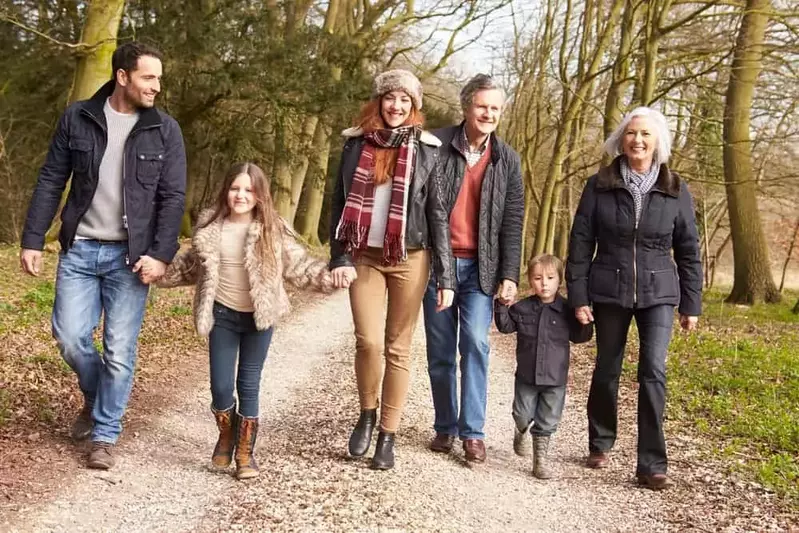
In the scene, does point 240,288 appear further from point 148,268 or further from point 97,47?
point 97,47

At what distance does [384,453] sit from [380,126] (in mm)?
1894

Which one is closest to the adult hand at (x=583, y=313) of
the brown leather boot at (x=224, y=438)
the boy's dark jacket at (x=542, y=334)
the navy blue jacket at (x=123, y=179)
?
the boy's dark jacket at (x=542, y=334)

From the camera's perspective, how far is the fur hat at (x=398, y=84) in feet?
14.4

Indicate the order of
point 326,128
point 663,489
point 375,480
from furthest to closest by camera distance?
1. point 326,128
2. point 663,489
3. point 375,480

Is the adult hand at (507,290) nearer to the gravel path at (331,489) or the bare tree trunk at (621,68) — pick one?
the gravel path at (331,489)

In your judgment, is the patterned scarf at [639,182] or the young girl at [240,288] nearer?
the young girl at [240,288]

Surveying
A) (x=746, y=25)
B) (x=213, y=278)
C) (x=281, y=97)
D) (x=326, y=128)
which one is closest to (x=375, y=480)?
(x=213, y=278)

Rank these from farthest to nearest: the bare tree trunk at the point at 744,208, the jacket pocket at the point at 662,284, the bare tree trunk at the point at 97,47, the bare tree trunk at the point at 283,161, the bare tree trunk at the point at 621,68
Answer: the bare tree trunk at the point at 283,161
the bare tree trunk at the point at 744,208
the bare tree trunk at the point at 621,68
the bare tree trunk at the point at 97,47
the jacket pocket at the point at 662,284

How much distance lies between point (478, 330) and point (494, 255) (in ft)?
1.54

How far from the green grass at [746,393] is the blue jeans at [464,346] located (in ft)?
6.10

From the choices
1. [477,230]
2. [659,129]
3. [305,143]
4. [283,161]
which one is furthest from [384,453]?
[305,143]

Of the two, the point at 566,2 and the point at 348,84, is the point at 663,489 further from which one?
the point at 566,2

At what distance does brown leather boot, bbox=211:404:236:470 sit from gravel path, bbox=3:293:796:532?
9cm

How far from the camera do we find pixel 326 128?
18.4 metres
